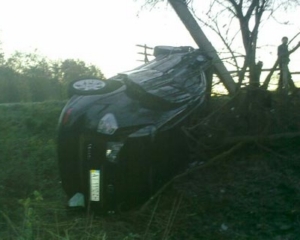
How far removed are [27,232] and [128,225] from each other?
1389mm

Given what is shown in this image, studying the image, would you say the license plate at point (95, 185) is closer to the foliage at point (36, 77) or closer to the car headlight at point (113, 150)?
the car headlight at point (113, 150)

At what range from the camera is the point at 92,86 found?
337 inches

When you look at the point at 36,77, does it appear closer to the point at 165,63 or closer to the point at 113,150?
the point at 165,63

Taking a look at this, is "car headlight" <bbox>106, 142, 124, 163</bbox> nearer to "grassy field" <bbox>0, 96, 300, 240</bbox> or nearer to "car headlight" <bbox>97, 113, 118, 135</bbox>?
"car headlight" <bbox>97, 113, 118, 135</bbox>

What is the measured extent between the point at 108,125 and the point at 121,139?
0.66 feet

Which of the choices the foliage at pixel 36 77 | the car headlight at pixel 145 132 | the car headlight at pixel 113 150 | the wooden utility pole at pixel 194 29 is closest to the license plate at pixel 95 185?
the car headlight at pixel 113 150

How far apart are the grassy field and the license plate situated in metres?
0.20

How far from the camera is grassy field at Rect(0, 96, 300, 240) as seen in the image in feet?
24.2

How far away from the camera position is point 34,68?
34594 mm

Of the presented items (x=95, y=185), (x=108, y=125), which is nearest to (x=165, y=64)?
(x=108, y=125)

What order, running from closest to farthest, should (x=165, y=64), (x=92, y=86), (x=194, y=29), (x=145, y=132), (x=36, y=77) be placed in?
(x=145, y=132) < (x=92, y=86) < (x=165, y=64) < (x=194, y=29) < (x=36, y=77)

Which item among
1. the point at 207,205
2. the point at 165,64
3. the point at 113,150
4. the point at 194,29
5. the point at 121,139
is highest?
the point at 194,29

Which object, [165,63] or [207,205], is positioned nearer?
[207,205]

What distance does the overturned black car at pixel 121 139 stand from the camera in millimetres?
7980
